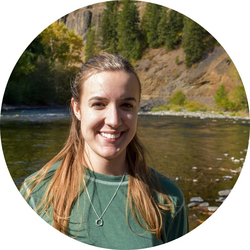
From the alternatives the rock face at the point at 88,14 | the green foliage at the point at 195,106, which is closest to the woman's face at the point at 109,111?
the rock face at the point at 88,14

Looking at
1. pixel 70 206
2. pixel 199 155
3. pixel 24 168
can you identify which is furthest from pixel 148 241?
pixel 199 155

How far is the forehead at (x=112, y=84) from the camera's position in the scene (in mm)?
1277

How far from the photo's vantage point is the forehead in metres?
1.28

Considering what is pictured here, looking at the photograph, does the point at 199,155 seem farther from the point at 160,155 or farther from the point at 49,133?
the point at 49,133

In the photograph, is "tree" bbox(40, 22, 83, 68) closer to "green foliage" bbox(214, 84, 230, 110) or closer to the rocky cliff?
the rocky cliff

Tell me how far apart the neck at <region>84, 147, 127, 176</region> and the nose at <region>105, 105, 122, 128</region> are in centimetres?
25

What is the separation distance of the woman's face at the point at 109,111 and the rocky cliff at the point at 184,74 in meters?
30.2

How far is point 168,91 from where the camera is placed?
112ft

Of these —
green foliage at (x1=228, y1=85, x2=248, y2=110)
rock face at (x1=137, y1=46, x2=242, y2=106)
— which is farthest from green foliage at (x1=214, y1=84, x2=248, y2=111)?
rock face at (x1=137, y1=46, x2=242, y2=106)

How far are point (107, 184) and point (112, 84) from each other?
577 mm

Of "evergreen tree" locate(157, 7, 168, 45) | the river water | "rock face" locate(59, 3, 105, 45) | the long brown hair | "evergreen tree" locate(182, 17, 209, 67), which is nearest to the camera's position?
the long brown hair

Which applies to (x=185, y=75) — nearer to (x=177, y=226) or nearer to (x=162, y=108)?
(x=162, y=108)

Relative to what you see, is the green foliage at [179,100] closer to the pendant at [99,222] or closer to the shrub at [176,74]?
the shrub at [176,74]

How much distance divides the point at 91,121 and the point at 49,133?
9.85 m
